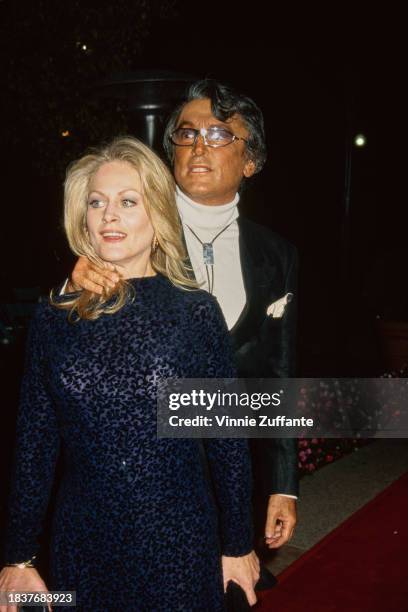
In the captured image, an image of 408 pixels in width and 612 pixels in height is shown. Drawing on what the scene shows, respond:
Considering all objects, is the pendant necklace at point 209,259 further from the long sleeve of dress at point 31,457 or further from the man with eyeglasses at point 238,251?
the long sleeve of dress at point 31,457

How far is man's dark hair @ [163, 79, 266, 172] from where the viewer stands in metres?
2.25

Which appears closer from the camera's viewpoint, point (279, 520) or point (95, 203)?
point (95, 203)

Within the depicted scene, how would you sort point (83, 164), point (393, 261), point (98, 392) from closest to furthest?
point (98, 392), point (83, 164), point (393, 261)

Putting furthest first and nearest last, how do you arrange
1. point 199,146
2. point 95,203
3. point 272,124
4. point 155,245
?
point 272,124 < point 199,146 < point 155,245 < point 95,203

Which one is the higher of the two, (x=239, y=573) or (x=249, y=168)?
(x=249, y=168)

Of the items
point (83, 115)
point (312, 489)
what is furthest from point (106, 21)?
point (312, 489)

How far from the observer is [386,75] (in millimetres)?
12625

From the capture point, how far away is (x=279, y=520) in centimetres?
225

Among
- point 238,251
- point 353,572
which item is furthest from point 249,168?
point 353,572

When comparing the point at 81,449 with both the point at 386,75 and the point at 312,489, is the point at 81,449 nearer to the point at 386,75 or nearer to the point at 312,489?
the point at 312,489

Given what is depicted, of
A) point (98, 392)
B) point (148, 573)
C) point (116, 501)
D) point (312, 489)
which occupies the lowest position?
point (312, 489)

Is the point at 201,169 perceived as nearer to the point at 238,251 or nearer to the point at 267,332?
the point at 238,251

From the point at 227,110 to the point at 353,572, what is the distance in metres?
3.44

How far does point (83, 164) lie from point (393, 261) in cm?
1034
